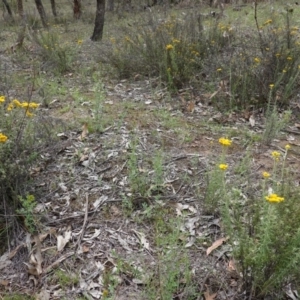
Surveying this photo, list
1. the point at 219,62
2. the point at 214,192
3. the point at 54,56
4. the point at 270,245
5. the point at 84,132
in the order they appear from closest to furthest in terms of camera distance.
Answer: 1. the point at 270,245
2. the point at 214,192
3. the point at 84,132
4. the point at 219,62
5. the point at 54,56

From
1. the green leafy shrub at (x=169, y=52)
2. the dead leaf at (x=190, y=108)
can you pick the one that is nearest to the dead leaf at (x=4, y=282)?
the dead leaf at (x=190, y=108)

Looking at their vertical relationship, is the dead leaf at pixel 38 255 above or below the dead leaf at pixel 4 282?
above

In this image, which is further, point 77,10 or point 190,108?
point 77,10

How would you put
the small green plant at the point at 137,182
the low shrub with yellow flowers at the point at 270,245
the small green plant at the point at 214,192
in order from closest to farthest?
the low shrub with yellow flowers at the point at 270,245 < the small green plant at the point at 214,192 < the small green plant at the point at 137,182

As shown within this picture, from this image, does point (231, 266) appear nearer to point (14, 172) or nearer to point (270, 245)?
point (270, 245)

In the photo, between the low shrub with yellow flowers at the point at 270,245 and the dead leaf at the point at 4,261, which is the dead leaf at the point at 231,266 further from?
the dead leaf at the point at 4,261

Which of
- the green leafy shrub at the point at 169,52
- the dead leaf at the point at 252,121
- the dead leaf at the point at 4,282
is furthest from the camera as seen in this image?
the green leafy shrub at the point at 169,52

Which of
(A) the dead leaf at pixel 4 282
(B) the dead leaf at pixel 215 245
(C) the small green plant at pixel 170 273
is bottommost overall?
(A) the dead leaf at pixel 4 282

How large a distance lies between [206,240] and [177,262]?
0.41 m

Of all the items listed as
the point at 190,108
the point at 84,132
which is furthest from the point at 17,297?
the point at 190,108

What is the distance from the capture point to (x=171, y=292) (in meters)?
2.11

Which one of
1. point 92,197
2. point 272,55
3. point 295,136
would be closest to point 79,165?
point 92,197

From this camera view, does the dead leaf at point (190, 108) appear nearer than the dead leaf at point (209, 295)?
No

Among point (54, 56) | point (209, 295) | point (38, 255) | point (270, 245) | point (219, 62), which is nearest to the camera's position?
point (270, 245)
